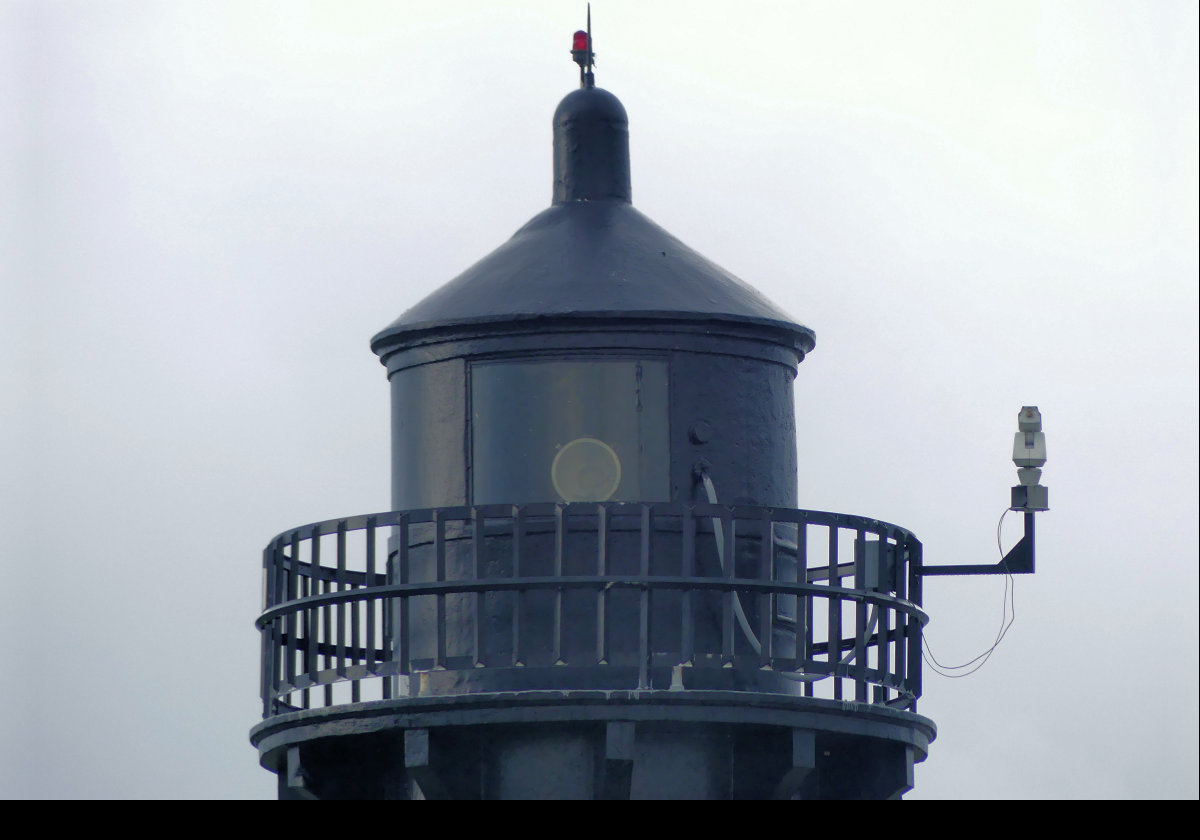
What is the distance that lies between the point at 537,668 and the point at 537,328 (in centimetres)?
241

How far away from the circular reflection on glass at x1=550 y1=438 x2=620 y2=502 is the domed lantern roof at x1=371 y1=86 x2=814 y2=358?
876 mm

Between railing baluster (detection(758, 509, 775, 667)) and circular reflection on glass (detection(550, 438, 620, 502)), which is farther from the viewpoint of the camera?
circular reflection on glass (detection(550, 438, 620, 502))

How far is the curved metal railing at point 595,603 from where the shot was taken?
18172 mm

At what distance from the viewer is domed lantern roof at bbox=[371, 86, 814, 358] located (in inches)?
763

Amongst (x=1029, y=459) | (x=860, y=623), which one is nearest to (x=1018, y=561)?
(x=1029, y=459)

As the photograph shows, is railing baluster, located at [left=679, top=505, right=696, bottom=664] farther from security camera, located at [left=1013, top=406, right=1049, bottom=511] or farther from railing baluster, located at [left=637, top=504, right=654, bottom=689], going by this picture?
security camera, located at [left=1013, top=406, right=1049, bottom=511]

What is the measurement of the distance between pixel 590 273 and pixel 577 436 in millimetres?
1276

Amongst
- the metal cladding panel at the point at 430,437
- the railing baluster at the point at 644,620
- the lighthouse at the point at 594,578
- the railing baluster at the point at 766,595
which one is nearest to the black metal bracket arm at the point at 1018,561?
the lighthouse at the point at 594,578

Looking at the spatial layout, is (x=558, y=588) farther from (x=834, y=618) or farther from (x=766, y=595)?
(x=834, y=618)

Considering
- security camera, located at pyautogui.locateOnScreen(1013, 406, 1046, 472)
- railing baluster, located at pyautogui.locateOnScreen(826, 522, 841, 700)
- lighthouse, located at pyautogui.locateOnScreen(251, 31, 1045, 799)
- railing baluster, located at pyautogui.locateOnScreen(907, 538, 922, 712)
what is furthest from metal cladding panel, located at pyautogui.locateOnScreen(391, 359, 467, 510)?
security camera, located at pyautogui.locateOnScreen(1013, 406, 1046, 472)

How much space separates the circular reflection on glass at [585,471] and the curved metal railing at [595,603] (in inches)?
8.9

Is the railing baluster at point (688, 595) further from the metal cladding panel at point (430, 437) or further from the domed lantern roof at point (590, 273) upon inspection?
the metal cladding panel at point (430, 437)

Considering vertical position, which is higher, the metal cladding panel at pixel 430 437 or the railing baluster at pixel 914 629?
the metal cladding panel at pixel 430 437
